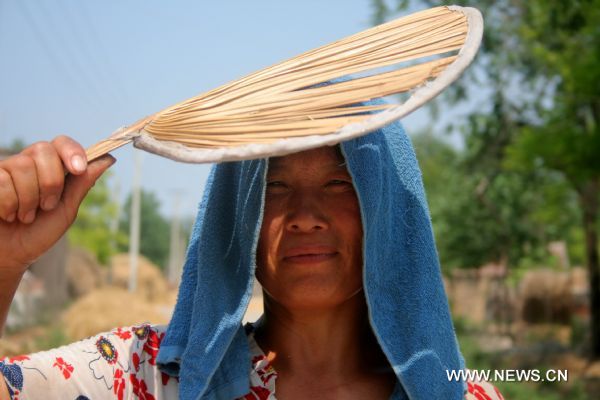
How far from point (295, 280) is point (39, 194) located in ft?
1.78

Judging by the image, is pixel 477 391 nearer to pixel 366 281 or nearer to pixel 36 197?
pixel 366 281

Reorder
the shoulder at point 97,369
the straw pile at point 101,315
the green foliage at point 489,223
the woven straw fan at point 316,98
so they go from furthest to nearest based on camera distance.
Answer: the green foliage at point 489,223 → the straw pile at point 101,315 → the shoulder at point 97,369 → the woven straw fan at point 316,98

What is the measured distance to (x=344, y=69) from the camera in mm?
1301

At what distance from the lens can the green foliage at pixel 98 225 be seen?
3238 cm

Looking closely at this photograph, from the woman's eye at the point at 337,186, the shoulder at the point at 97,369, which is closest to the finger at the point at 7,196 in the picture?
the shoulder at the point at 97,369

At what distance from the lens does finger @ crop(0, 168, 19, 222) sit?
3.73ft

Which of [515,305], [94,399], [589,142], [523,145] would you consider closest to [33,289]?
[523,145]

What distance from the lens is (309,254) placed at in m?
1.45

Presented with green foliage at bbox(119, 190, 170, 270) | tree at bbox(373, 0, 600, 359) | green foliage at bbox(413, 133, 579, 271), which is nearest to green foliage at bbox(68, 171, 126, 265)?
green foliage at bbox(413, 133, 579, 271)

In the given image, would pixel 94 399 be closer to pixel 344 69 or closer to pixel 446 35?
pixel 344 69

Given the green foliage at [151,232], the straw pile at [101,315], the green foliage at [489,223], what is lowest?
the green foliage at [151,232]

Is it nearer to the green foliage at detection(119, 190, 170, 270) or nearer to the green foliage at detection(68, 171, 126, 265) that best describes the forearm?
the green foliage at detection(68, 171, 126, 265)

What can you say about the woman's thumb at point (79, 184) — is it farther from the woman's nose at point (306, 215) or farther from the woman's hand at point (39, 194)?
the woman's nose at point (306, 215)

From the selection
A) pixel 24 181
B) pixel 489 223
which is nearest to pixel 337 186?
pixel 24 181
